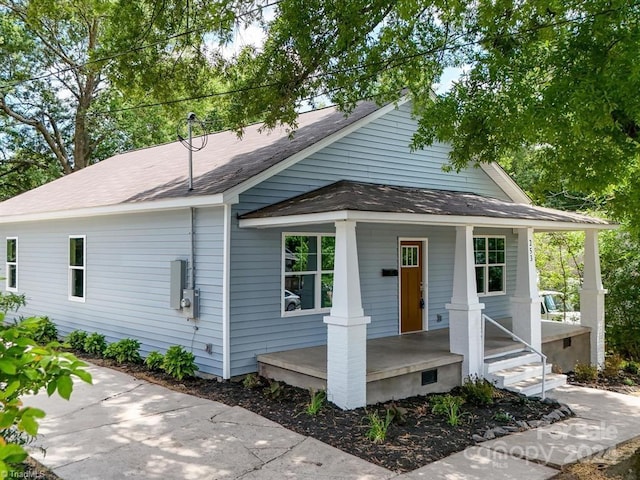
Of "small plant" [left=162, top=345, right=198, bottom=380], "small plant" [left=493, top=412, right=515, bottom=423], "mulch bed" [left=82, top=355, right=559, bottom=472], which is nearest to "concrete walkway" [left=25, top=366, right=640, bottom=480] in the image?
"mulch bed" [left=82, top=355, right=559, bottom=472]

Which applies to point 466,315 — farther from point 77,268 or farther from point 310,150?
point 77,268

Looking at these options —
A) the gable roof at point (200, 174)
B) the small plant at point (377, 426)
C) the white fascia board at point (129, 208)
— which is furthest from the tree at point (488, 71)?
the small plant at point (377, 426)

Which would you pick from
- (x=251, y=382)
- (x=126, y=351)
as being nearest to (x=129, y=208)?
(x=126, y=351)

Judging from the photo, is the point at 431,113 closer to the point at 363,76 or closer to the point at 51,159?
the point at 363,76

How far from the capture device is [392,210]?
7.12 metres

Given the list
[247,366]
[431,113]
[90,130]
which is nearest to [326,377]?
[247,366]

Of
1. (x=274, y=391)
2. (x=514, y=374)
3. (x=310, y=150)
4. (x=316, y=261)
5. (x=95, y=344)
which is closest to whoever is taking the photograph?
(x=274, y=391)

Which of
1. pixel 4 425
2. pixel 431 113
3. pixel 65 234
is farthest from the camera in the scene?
pixel 65 234

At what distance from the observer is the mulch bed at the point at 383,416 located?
5.61 meters

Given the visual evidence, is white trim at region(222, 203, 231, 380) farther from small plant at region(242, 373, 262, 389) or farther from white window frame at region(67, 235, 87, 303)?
white window frame at region(67, 235, 87, 303)

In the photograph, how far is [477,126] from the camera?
27.1 feet

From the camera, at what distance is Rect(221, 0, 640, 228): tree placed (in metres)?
5.91

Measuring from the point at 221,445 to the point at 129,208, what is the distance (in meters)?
5.27

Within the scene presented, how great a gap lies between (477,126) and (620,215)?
249cm
